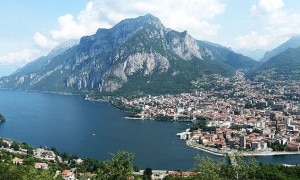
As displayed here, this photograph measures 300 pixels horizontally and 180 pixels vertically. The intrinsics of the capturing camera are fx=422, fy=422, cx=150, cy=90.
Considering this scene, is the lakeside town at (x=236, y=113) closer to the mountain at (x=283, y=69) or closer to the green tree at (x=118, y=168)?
the mountain at (x=283, y=69)

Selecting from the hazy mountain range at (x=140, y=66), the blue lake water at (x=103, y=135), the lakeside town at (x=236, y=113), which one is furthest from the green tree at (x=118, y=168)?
the hazy mountain range at (x=140, y=66)

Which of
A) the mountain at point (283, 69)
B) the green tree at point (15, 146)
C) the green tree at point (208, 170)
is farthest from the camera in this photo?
the mountain at point (283, 69)

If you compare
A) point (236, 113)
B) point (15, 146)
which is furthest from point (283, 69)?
point (15, 146)

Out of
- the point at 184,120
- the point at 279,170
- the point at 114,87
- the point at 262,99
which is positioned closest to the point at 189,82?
the point at 114,87

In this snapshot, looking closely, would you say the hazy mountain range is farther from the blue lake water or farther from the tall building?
the tall building

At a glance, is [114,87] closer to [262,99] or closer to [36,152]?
[262,99]

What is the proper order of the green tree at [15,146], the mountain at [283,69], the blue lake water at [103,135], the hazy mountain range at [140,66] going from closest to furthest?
the green tree at [15,146]
the blue lake water at [103,135]
the mountain at [283,69]
the hazy mountain range at [140,66]

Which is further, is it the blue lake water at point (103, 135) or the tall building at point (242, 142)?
the tall building at point (242, 142)

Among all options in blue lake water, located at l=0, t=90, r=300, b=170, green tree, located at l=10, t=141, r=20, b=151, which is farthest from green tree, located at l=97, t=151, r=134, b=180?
green tree, located at l=10, t=141, r=20, b=151

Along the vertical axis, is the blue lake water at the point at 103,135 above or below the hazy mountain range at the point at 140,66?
below
